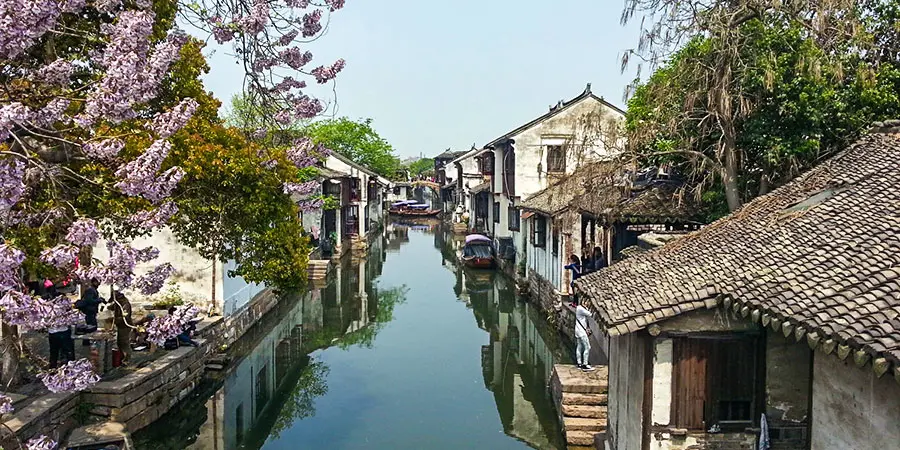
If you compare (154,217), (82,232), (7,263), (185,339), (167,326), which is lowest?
(185,339)

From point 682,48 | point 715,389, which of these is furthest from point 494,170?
point 715,389

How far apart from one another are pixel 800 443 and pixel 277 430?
9.92m

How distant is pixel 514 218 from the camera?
31.7m

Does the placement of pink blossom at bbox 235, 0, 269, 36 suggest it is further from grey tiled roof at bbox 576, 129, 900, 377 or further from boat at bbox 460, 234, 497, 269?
boat at bbox 460, 234, 497, 269

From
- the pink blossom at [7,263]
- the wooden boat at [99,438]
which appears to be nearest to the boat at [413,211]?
the wooden boat at [99,438]

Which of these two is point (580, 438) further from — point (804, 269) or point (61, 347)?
point (61, 347)

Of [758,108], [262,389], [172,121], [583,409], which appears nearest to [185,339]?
[262,389]

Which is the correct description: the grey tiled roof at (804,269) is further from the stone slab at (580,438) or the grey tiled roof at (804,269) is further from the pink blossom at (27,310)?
the pink blossom at (27,310)

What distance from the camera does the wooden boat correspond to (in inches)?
362

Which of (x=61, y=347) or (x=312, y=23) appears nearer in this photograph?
(x=312, y=23)

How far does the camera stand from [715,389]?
297 inches

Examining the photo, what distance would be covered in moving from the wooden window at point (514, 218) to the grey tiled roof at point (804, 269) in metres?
20.2

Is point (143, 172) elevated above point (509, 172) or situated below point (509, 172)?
below

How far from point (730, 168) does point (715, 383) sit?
7849 mm
